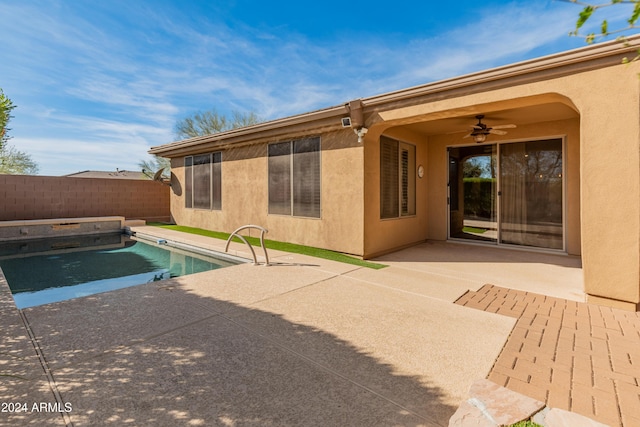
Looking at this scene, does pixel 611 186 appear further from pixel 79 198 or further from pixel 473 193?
pixel 79 198

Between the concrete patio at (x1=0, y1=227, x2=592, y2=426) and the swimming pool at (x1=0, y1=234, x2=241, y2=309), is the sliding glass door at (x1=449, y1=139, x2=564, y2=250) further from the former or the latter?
the swimming pool at (x1=0, y1=234, x2=241, y2=309)

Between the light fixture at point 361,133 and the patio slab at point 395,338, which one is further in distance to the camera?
the light fixture at point 361,133

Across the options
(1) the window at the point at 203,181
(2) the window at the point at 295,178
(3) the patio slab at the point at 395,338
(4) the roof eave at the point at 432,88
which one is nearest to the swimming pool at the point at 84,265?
(2) the window at the point at 295,178

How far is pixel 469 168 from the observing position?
A: 9.10 meters

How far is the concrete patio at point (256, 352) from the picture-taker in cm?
216

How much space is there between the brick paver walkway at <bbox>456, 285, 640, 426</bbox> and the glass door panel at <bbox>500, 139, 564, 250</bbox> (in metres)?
4.05

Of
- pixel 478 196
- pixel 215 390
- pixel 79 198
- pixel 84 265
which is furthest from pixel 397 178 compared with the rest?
pixel 79 198

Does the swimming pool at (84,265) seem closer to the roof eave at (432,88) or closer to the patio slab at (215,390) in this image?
the patio slab at (215,390)

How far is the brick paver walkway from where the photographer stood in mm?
2285

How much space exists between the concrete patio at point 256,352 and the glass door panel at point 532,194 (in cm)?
287

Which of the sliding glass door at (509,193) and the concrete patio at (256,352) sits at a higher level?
the sliding glass door at (509,193)

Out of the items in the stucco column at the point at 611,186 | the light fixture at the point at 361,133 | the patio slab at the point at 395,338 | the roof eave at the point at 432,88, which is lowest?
the patio slab at the point at 395,338

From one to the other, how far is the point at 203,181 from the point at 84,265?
556cm

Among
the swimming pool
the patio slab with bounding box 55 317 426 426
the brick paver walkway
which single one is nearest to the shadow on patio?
the patio slab with bounding box 55 317 426 426
